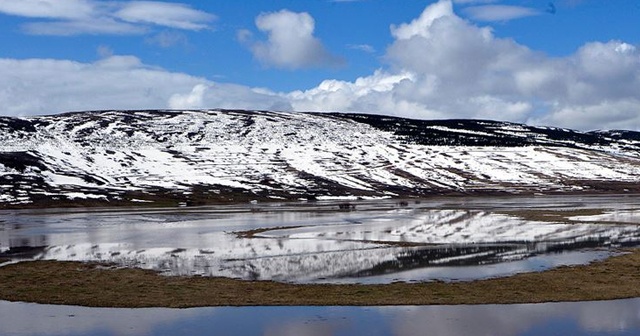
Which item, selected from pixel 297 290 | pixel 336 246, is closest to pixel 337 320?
pixel 297 290

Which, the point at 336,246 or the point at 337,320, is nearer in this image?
the point at 337,320

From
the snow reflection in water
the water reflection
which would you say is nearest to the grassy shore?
the water reflection

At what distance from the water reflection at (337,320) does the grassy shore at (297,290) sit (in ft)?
3.96

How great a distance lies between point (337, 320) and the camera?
28.6 metres

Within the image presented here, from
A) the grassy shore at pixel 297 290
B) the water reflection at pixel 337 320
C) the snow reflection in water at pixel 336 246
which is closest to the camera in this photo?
the water reflection at pixel 337 320

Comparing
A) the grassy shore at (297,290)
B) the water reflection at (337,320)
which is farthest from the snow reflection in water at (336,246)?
the water reflection at (337,320)

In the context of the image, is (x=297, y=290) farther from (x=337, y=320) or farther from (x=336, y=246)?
(x=336, y=246)

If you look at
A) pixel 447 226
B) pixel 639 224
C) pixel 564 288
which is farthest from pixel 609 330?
pixel 639 224

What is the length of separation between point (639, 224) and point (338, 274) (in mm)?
49695

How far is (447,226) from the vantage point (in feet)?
254

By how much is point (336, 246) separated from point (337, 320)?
26.9 metres

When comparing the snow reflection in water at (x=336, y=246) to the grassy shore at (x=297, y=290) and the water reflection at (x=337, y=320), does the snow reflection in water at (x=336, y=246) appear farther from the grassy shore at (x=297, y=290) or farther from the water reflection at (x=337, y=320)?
the water reflection at (x=337, y=320)

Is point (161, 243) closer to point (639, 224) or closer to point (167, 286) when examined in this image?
point (167, 286)

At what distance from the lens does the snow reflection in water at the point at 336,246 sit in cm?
4222
